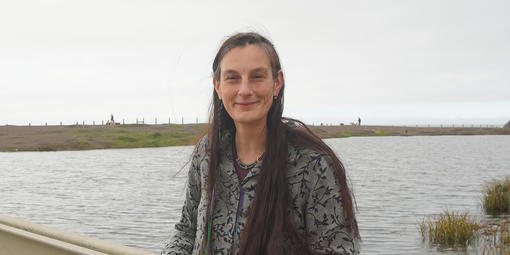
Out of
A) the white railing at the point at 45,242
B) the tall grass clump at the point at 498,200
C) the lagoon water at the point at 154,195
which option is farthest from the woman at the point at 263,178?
the tall grass clump at the point at 498,200

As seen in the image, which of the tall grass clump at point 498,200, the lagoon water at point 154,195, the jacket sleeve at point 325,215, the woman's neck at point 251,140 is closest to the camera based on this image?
the jacket sleeve at point 325,215

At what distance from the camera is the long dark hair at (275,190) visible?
1766 mm

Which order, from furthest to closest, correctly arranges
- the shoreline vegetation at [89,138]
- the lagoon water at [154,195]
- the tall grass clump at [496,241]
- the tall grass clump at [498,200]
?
the shoreline vegetation at [89,138]
the tall grass clump at [498,200]
the lagoon water at [154,195]
the tall grass clump at [496,241]

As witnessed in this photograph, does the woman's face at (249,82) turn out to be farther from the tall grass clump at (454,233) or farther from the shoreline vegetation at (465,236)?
the tall grass clump at (454,233)

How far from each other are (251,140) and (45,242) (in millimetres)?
1569

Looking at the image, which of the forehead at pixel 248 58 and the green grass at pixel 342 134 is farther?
the green grass at pixel 342 134

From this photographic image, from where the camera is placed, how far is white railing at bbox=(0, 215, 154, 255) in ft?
8.50

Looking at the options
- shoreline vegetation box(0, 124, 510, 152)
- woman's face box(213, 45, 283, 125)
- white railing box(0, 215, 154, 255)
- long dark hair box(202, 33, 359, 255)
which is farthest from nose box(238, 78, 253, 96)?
shoreline vegetation box(0, 124, 510, 152)

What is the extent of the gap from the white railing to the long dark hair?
0.78m

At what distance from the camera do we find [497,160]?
37594 mm

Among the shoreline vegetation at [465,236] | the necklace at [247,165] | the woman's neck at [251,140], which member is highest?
the woman's neck at [251,140]

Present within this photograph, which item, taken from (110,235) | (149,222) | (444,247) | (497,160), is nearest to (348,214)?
(444,247)

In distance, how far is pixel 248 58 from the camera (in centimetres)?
185

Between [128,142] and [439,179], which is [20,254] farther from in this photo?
Answer: [128,142]
